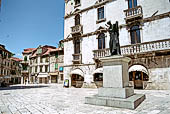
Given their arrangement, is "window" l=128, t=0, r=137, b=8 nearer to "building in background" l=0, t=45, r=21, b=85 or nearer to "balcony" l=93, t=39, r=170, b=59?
"balcony" l=93, t=39, r=170, b=59

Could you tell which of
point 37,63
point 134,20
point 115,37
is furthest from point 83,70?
point 37,63

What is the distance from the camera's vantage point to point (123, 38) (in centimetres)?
1487

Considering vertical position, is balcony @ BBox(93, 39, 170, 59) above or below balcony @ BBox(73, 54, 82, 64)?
above

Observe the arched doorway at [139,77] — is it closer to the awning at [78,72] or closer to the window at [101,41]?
the window at [101,41]

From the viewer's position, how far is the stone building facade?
12.5 m

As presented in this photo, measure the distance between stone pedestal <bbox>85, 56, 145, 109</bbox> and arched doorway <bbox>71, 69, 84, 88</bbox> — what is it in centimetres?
1092

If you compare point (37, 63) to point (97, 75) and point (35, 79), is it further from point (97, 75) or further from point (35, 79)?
point (97, 75)

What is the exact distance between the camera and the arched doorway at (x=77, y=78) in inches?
678

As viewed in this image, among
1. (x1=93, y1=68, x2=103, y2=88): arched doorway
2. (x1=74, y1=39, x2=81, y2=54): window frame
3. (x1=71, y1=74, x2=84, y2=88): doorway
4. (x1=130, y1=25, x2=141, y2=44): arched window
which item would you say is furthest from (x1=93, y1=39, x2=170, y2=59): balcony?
(x1=71, y1=74, x2=84, y2=88): doorway

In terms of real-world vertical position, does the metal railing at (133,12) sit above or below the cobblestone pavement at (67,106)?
above

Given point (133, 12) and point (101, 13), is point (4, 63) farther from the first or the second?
point (133, 12)

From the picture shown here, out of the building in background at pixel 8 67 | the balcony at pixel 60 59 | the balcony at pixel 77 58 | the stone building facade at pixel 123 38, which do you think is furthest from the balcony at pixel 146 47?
the building in background at pixel 8 67

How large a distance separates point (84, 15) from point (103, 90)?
48.0 feet

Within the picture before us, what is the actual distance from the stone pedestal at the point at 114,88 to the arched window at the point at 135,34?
358 inches
